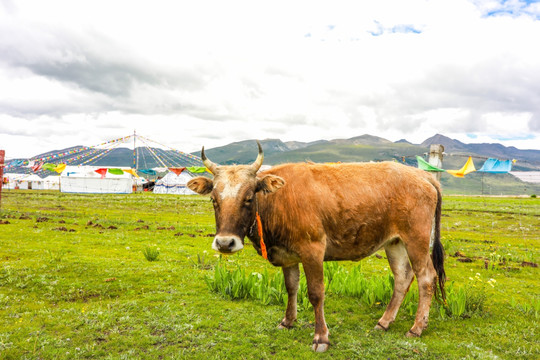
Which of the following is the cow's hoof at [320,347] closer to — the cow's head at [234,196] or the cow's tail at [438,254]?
the cow's head at [234,196]

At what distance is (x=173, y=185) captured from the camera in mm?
70500

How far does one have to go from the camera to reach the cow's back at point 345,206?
6199 mm

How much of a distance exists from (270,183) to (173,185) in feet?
223

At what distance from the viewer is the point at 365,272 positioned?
11758 millimetres

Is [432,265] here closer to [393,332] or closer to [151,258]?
[393,332]

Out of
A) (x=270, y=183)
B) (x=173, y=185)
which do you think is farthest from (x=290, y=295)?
(x=173, y=185)

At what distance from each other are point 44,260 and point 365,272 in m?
11.0

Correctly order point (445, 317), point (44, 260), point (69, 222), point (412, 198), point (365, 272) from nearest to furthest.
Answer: point (412, 198)
point (445, 317)
point (44, 260)
point (365, 272)
point (69, 222)

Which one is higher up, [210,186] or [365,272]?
[210,186]

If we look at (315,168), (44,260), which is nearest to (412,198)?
(315,168)

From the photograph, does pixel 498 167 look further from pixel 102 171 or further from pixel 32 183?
pixel 32 183

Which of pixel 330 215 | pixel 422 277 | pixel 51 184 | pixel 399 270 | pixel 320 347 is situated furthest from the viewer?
pixel 51 184

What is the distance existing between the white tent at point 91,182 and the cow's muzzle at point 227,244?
67.1 m

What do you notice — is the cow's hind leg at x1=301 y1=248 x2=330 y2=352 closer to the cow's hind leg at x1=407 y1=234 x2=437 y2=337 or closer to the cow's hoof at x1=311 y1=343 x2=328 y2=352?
the cow's hoof at x1=311 y1=343 x2=328 y2=352
